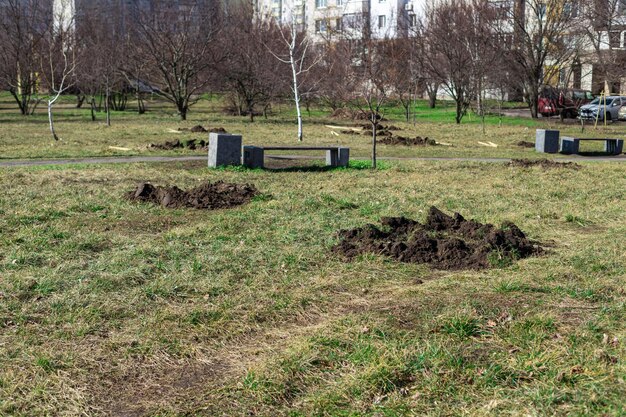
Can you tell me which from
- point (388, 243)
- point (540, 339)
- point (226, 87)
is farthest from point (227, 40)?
point (540, 339)

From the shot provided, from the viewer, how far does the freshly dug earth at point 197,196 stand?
11.0 metres

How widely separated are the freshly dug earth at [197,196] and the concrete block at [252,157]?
375 centimetres

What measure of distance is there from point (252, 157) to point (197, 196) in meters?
4.56

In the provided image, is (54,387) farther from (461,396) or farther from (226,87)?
(226,87)

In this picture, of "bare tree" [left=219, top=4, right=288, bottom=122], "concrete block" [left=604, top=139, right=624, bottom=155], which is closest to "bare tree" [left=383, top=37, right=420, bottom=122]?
"bare tree" [left=219, top=4, right=288, bottom=122]

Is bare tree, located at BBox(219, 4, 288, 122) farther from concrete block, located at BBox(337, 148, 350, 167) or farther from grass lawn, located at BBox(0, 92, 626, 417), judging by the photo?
grass lawn, located at BBox(0, 92, 626, 417)

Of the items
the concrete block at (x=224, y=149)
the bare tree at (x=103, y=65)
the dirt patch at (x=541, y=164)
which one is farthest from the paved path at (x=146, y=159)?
the bare tree at (x=103, y=65)

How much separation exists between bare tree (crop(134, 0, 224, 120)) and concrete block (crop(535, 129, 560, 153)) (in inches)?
727

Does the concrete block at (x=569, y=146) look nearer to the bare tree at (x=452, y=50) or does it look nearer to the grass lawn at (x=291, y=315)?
the grass lawn at (x=291, y=315)

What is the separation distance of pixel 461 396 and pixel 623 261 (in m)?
3.86

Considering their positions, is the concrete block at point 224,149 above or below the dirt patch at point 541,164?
above

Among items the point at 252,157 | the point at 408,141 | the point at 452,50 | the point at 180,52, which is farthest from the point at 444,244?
the point at 180,52

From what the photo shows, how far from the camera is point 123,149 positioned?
63.4 ft

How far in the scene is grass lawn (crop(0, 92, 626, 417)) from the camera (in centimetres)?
448
